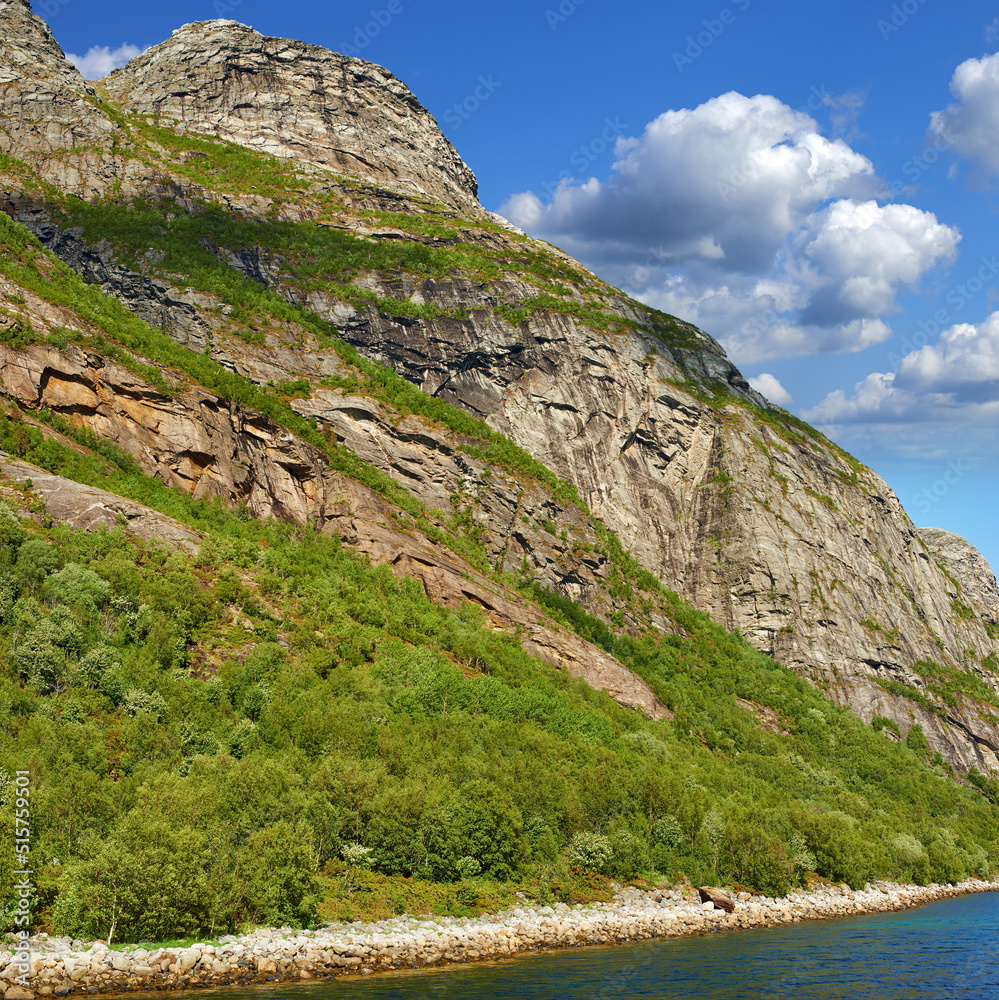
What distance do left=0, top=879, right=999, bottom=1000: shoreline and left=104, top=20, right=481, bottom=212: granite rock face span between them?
138 meters

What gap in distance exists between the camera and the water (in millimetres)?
30578

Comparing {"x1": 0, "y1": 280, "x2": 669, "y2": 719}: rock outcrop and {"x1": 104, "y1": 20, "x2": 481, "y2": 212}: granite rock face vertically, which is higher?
{"x1": 104, "y1": 20, "x2": 481, "y2": 212}: granite rock face

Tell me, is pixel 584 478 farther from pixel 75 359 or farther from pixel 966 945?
pixel 966 945

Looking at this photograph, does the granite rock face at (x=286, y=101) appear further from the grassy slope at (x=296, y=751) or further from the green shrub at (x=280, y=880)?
the green shrub at (x=280, y=880)

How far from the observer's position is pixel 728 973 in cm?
3525

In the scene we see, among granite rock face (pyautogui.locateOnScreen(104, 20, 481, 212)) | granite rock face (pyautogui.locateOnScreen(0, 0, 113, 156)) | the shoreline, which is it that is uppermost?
granite rock face (pyautogui.locateOnScreen(104, 20, 481, 212))

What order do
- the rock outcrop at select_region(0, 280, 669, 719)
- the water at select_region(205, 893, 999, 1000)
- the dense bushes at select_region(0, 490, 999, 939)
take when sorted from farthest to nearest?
1. the rock outcrop at select_region(0, 280, 669, 719)
2. the dense bushes at select_region(0, 490, 999, 939)
3. the water at select_region(205, 893, 999, 1000)

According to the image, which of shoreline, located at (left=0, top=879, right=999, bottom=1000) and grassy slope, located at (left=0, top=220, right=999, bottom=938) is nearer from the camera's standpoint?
shoreline, located at (left=0, top=879, right=999, bottom=1000)

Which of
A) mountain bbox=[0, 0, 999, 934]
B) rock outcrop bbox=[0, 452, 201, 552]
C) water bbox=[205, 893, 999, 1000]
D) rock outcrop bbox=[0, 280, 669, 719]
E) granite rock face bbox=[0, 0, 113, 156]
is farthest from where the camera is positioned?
granite rock face bbox=[0, 0, 113, 156]
